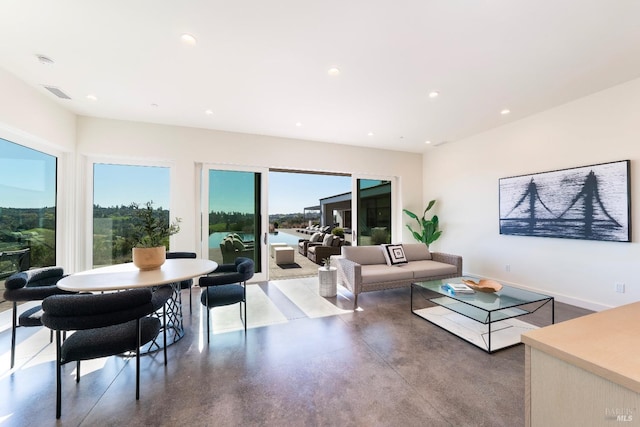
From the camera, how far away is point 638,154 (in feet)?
10.5

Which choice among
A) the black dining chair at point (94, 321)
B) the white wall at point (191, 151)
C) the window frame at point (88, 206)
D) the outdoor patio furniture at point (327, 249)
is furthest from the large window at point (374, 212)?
the black dining chair at point (94, 321)

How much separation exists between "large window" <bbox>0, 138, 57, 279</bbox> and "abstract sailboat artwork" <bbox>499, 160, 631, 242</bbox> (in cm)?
739

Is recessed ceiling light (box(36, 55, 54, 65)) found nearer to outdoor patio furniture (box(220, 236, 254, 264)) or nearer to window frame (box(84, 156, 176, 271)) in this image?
window frame (box(84, 156, 176, 271))

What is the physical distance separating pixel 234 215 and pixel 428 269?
374 centimetres

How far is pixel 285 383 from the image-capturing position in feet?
6.86

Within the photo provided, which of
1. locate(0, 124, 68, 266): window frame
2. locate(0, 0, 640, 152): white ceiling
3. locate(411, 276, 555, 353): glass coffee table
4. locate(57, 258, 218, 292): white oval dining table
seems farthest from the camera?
locate(0, 124, 68, 266): window frame

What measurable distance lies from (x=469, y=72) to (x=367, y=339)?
331 centimetres

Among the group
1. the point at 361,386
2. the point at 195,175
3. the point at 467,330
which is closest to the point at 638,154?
the point at 467,330

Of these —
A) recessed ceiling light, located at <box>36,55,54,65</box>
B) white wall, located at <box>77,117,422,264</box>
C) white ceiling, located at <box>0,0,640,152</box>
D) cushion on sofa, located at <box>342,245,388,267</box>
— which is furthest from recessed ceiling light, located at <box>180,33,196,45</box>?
cushion on sofa, located at <box>342,245,388,267</box>

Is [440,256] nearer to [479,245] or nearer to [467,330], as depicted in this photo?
[479,245]

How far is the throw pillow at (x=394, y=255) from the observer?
14.7ft

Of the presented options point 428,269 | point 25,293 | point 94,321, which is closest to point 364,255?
point 428,269

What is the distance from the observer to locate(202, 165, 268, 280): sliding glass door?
16.3 feet

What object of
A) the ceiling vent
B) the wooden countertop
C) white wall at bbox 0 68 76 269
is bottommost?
the wooden countertop
